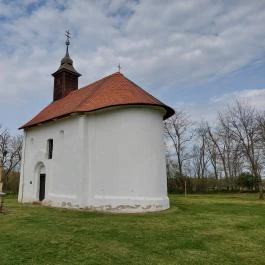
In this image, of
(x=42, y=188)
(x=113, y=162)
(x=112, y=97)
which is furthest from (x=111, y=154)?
(x=42, y=188)

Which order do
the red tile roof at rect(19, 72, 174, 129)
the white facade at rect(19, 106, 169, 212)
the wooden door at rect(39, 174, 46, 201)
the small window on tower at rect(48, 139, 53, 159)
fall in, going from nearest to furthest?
the white facade at rect(19, 106, 169, 212) < the red tile roof at rect(19, 72, 174, 129) < the small window on tower at rect(48, 139, 53, 159) < the wooden door at rect(39, 174, 46, 201)

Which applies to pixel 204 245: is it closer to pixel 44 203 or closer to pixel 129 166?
pixel 129 166

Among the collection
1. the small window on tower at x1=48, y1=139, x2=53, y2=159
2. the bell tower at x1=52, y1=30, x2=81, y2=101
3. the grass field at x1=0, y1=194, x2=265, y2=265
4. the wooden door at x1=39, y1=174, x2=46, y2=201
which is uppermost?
the bell tower at x1=52, y1=30, x2=81, y2=101

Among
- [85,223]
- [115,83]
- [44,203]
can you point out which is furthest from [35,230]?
[115,83]

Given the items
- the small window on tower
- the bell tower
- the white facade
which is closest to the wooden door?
the small window on tower

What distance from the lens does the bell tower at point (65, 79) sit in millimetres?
24688

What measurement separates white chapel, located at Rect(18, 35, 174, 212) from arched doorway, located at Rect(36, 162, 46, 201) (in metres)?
1.37

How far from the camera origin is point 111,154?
16422 millimetres

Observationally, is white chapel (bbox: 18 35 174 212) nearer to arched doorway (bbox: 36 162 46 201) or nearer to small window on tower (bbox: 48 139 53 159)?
small window on tower (bbox: 48 139 53 159)

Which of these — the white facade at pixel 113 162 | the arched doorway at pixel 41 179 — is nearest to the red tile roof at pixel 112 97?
the white facade at pixel 113 162

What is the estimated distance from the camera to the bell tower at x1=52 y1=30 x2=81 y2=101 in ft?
81.0

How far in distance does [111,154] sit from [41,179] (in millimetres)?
6954

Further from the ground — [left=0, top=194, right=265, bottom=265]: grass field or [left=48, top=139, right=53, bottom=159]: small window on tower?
[left=48, top=139, right=53, bottom=159]: small window on tower

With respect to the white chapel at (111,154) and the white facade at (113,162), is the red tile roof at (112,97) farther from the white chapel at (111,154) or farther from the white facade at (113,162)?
the white facade at (113,162)
